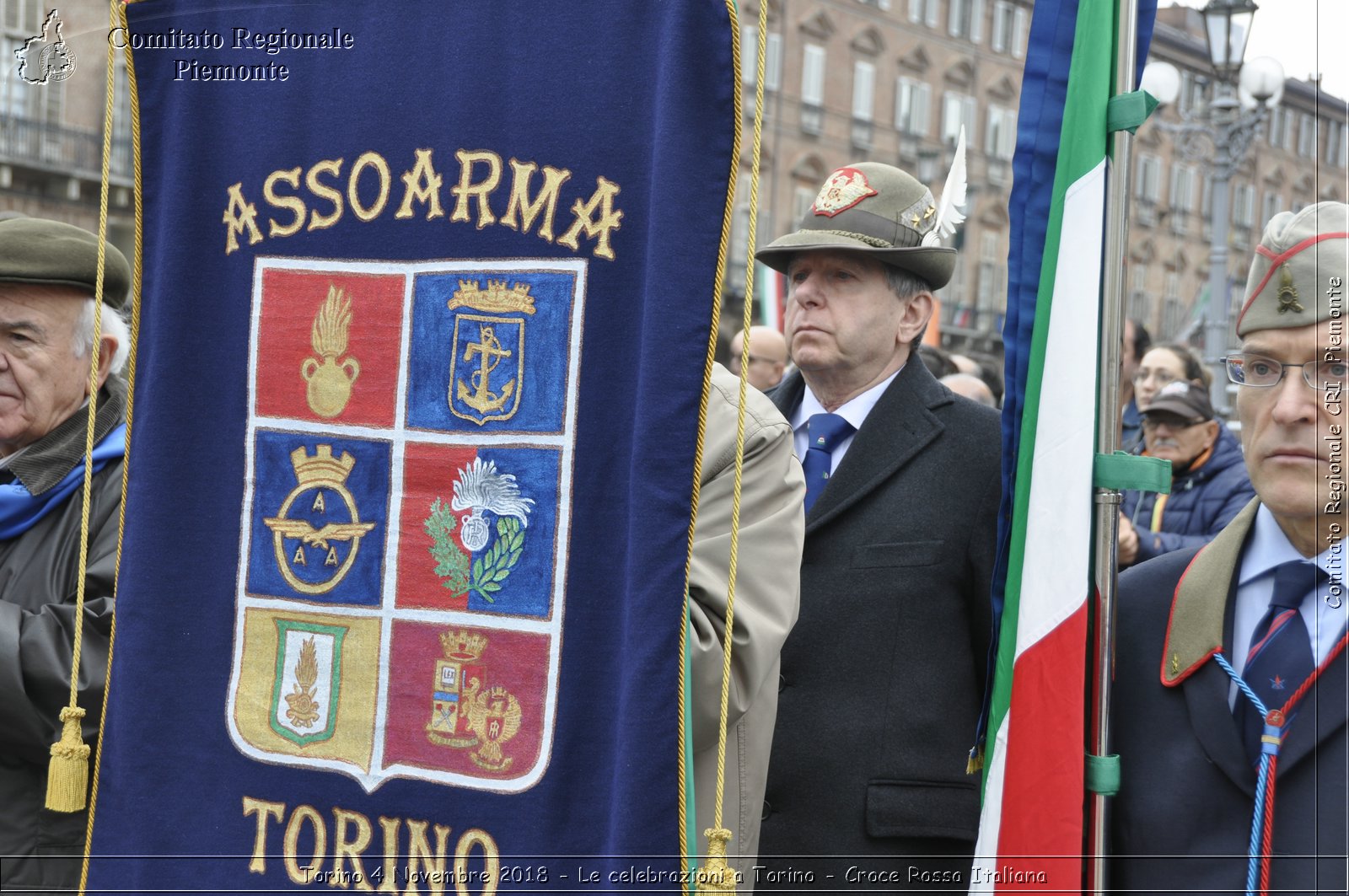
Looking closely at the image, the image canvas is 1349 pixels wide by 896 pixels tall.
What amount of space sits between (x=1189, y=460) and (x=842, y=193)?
2.45m

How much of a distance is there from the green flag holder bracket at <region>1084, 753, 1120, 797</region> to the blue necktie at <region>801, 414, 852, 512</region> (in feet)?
3.41

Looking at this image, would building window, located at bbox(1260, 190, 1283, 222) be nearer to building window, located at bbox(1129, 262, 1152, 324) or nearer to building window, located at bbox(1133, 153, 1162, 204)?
building window, located at bbox(1133, 153, 1162, 204)

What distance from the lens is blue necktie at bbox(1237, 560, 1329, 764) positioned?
1997mm

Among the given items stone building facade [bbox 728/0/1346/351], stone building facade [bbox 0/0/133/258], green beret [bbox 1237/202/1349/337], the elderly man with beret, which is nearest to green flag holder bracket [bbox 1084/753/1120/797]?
green beret [bbox 1237/202/1349/337]

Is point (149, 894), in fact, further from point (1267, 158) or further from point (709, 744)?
point (1267, 158)

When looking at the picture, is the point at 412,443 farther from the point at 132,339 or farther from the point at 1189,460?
the point at 1189,460

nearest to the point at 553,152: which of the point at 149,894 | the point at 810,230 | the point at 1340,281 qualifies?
the point at 810,230

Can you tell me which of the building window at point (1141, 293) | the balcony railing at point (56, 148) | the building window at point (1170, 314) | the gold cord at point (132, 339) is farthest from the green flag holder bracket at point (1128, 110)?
the building window at point (1170, 314)

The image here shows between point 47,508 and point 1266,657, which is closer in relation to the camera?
point 1266,657

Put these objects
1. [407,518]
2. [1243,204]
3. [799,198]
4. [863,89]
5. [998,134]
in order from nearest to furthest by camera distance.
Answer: [407,518] → [799,198] → [863,89] → [998,134] → [1243,204]

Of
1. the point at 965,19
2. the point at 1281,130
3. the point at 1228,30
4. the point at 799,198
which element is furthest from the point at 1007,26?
the point at 1228,30

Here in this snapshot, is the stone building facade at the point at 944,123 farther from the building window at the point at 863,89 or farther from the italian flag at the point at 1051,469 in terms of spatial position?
the italian flag at the point at 1051,469

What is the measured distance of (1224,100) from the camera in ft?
33.6

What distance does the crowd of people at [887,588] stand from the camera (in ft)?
6.53
